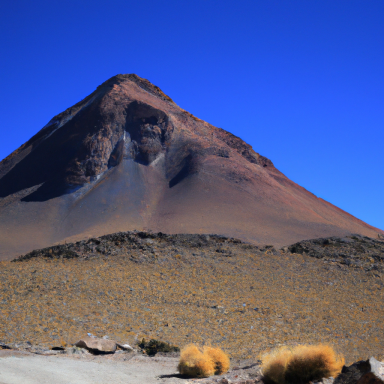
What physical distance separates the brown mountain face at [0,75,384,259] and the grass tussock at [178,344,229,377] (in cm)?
2665

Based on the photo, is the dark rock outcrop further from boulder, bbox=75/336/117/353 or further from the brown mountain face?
boulder, bbox=75/336/117/353

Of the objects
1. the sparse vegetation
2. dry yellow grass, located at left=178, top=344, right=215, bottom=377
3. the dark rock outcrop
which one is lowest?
the sparse vegetation

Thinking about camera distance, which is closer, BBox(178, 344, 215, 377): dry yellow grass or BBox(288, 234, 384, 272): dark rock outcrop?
BBox(178, 344, 215, 377): dry yellow grass

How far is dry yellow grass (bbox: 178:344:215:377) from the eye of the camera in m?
10.0

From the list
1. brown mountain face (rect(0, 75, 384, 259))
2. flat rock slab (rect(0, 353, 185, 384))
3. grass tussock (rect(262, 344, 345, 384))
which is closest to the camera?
grass tussock (rect(262, 344, 345, 384))

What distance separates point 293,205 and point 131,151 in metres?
22.5

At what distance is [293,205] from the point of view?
50.1 m

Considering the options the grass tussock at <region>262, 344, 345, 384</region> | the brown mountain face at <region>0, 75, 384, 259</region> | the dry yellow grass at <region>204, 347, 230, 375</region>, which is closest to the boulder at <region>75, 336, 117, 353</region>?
the dry yellow grass at <region>204, 347, 230, 375</region>

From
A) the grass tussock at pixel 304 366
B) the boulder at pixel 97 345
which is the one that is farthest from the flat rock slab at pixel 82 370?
the grass tussock at pixel 304 366

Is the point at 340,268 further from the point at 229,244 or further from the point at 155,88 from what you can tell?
the point at 155,88

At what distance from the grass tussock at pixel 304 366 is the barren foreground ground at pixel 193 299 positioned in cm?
476

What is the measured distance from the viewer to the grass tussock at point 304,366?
8477 mm

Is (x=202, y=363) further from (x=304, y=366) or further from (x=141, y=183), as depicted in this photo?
(x=141, y=183)

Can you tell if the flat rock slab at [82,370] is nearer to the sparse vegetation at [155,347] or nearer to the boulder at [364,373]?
the sparse vegetation at [155,347]
